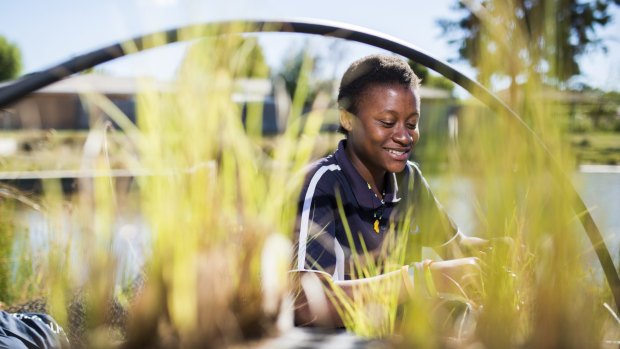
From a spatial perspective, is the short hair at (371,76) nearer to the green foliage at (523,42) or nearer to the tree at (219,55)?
the green foliage at (523,42)

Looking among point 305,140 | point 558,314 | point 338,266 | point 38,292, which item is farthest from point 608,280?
point 38,292

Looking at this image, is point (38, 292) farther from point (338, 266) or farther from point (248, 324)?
point (248, 324)

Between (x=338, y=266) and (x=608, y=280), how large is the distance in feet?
2.24

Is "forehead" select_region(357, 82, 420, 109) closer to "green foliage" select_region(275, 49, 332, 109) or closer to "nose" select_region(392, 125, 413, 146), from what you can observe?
"nose" select_region(392, 125, 413, 146)

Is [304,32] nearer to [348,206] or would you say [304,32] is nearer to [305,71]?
[305,71]

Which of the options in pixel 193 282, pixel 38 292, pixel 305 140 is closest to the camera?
pixel 193 282

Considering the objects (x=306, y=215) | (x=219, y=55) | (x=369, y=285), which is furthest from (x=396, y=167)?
(x=219, y=55)

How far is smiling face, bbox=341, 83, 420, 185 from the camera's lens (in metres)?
1.81

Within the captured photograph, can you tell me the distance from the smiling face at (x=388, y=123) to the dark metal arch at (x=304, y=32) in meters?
0.26

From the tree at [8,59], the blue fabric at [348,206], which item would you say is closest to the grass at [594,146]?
the blue fabric at [348,206]

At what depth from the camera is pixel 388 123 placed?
182 cm

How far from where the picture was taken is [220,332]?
24.4 inches

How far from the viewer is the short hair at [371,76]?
1.84 metres

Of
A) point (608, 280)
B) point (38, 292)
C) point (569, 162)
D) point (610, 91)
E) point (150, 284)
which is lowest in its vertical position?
point (38, 292)
